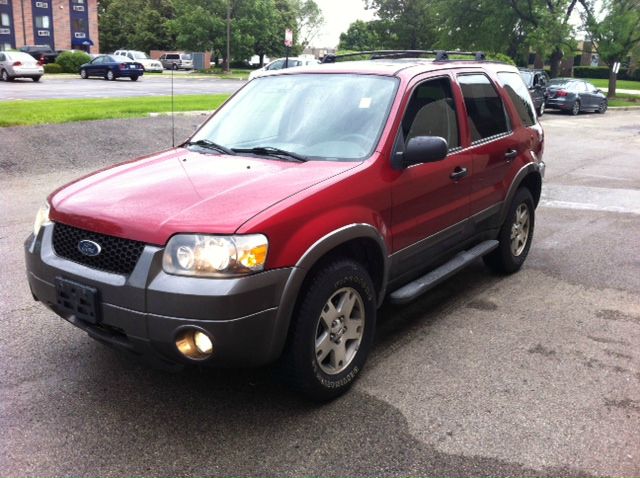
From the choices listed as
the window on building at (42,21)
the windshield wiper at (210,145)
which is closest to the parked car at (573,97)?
the windshield wiper at (210,145)

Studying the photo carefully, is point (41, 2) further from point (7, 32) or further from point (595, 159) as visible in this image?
point (595, 159)

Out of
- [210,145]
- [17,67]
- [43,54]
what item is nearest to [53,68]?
[43,54]

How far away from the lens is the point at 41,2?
68562 millimetres

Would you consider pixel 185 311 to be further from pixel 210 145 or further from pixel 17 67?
pixel 17 67

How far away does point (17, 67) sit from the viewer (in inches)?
1204

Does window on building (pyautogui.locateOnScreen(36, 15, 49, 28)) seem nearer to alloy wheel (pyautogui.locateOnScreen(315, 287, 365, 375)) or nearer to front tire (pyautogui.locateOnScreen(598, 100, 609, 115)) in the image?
front tire (pyautogui.locateOnScreen(598, 100, 609, 115))

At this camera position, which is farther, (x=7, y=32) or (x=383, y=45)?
(x=383, y=45)

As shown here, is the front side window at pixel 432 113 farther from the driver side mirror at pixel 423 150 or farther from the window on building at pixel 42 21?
the window on building at pixel 42 21

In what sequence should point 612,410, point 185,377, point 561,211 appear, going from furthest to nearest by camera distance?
point 561,211
point 185,377
point 612,410

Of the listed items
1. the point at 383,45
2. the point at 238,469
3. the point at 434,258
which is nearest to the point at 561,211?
the point at 434,258

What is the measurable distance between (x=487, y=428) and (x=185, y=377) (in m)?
1.72

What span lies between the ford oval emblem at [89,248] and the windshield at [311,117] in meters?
1.31

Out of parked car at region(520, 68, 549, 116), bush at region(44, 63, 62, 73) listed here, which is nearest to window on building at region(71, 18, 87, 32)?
bush at region(44, 63, 62, 73)

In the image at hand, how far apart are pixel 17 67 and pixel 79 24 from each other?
1801 inches
